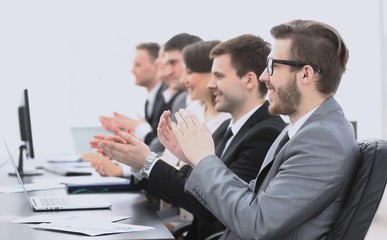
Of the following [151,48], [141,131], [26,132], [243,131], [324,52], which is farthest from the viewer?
[151,48]

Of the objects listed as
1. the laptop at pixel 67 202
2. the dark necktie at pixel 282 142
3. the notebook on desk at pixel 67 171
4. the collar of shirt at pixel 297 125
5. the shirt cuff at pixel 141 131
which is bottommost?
the notebook on desk at pixel 67 171

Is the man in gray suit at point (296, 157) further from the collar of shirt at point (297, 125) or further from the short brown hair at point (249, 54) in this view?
the short brown hair at point (249, 54)

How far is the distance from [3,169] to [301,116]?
2.70 meters

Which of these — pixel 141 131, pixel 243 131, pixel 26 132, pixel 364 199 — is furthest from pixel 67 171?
pixel 364 199

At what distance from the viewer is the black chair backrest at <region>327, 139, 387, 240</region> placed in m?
1.93

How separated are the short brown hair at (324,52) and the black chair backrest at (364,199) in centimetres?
→ 26

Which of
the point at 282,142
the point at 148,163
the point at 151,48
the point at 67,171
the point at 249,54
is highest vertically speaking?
the point at 249,54

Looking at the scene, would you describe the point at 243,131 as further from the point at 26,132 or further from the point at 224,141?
the point at 26,132

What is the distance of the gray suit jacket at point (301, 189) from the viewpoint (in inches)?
76.4

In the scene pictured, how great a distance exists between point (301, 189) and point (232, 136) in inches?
42.8

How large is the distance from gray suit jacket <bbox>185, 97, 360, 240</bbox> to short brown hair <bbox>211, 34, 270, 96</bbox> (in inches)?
40.4

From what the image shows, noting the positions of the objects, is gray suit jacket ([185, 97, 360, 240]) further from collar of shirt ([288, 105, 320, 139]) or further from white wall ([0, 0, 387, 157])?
white wall ([0, 0, 387, 157])

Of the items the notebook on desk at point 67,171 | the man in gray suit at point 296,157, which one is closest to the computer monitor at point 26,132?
the notebook on desk at point 67,171

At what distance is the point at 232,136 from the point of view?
3.01 meters
